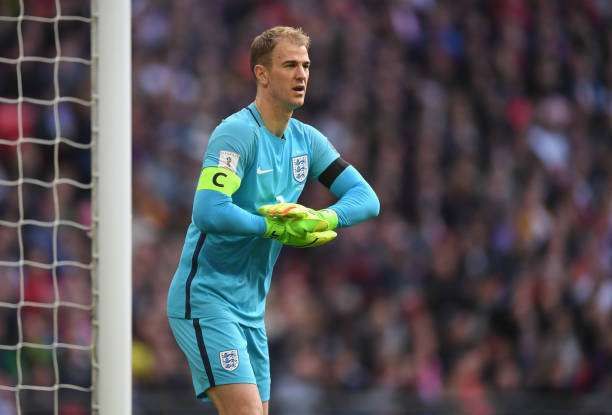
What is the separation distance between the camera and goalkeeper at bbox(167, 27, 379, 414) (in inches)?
197

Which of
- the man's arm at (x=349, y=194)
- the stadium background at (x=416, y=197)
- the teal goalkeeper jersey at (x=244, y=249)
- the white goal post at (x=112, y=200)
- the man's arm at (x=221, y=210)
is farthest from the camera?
the stadium background at (x=416, y=197)

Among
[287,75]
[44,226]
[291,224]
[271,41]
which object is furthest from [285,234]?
[44,226]

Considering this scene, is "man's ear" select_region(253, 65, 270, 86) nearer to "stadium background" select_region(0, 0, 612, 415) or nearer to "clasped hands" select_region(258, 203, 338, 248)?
"clasped hands" select_region(258, 203, 338, 248)

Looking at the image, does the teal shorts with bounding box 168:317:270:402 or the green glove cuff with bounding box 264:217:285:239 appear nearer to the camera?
the green glove cuff with bounding box 264:217:285:239

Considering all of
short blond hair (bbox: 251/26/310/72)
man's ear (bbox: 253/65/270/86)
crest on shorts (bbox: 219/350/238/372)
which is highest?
short blond hair (bbox: 251/26/310/72)

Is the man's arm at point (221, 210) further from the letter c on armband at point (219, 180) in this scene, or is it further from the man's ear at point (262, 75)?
the man's ear at point (262, 75)

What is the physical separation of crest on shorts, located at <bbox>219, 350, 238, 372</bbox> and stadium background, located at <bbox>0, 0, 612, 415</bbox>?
13.9 feet

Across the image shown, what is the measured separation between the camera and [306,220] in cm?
503

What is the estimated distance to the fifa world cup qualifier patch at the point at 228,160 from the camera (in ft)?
16.5

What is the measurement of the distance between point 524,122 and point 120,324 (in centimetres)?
780

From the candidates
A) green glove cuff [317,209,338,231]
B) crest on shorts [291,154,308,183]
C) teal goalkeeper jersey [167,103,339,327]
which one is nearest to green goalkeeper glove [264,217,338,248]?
green glove cuff [317,209,338,231]

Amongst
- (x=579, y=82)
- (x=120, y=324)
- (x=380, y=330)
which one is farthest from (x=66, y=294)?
(x=579, y=82)

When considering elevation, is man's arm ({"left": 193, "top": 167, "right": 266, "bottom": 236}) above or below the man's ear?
below

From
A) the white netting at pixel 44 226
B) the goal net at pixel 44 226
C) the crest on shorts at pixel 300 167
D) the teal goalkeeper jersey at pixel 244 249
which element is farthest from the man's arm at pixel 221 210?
the white netting at pixel 44 226
